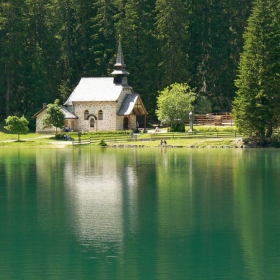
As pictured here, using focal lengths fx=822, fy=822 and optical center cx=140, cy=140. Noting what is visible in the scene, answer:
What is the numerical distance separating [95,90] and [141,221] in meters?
66.1

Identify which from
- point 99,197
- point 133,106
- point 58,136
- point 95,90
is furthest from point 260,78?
point 99,197

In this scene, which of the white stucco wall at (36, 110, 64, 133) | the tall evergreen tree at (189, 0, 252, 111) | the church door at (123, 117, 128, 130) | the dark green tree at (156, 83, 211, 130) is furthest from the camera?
the tall evergreen tree at (189, 0, 252, 111)

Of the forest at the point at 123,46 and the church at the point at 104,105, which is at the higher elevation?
the forest at the point at 123,46

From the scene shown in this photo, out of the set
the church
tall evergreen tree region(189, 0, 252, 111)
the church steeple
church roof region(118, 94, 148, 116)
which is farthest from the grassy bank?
tall evergreen tree region(189, 0, 252, 111)

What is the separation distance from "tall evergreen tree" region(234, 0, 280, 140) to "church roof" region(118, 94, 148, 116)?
19743 mm

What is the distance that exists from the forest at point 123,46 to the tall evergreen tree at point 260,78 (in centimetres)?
2285

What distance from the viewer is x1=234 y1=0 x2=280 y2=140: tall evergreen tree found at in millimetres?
79938

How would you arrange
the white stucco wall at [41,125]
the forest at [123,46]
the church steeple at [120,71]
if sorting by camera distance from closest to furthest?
the white stucco wall at [41,125]
the church steeple at [120,71]
the forest at [123,46]

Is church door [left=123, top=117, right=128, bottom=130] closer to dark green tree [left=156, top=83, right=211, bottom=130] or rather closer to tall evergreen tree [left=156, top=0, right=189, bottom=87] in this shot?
dark green tree [left=156, top=83, right=211, bottom=130]

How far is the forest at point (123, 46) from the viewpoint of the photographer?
10325 centimetres

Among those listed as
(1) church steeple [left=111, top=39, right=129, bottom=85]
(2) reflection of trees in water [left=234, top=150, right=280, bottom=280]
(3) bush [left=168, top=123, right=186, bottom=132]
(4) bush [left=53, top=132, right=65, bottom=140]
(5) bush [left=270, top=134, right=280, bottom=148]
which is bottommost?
(2) reflection of trees in water [left=234, top=150, right=280, bottom=280]

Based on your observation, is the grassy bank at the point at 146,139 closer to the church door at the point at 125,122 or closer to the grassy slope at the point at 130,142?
the grassy slope at the point at 130,142

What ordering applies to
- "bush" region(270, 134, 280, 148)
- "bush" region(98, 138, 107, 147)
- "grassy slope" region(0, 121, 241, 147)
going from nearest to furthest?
"bush" region(270, 134, 280, 148) → "grassy slope" region(0, 121, 241, 147) → "bush" region(98, 138, 107, 147)

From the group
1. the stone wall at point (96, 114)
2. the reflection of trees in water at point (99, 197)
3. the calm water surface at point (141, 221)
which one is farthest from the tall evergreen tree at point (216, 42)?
the calm water surface at point (141, 221)
